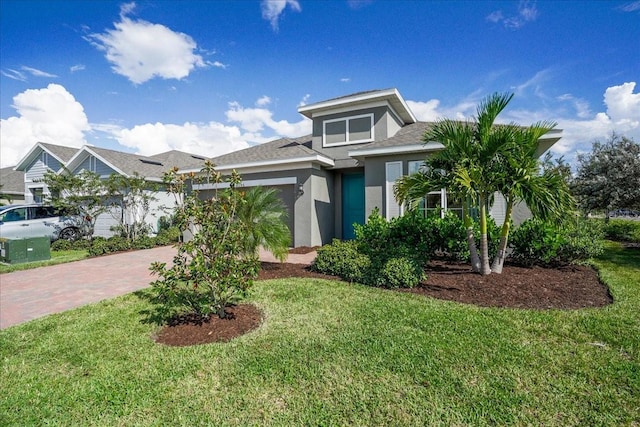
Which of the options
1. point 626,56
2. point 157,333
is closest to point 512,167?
point 157,333

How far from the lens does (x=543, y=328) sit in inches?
161

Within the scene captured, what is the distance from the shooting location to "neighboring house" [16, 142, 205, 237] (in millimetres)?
15836

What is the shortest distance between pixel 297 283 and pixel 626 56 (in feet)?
42.9

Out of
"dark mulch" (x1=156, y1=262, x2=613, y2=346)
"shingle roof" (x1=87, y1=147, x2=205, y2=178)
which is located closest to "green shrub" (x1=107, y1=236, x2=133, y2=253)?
"shingle roof" (x1=87, y1=147, x2=205, y2=178)

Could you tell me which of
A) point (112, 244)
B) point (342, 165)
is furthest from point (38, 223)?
point (342, 165)

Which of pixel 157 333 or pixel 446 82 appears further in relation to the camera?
pixel 446 82

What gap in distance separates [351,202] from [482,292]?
7.64 meters

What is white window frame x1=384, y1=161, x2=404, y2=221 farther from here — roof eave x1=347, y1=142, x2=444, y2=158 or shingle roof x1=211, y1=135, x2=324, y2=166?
shingle roof x1=211, y1=135, x2=324, y2=166

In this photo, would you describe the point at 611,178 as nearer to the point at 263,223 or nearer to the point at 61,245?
the point at 263,223

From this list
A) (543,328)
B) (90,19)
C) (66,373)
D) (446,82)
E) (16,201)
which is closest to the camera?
(66,373)

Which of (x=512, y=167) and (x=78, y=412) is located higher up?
(x=512, y=167)

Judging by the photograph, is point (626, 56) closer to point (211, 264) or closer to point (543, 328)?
point (543, 328)

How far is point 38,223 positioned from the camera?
13500 millimetres

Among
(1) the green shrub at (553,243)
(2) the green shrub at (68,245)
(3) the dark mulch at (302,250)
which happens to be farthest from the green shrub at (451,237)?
(2) the green shrub at (68,245)
